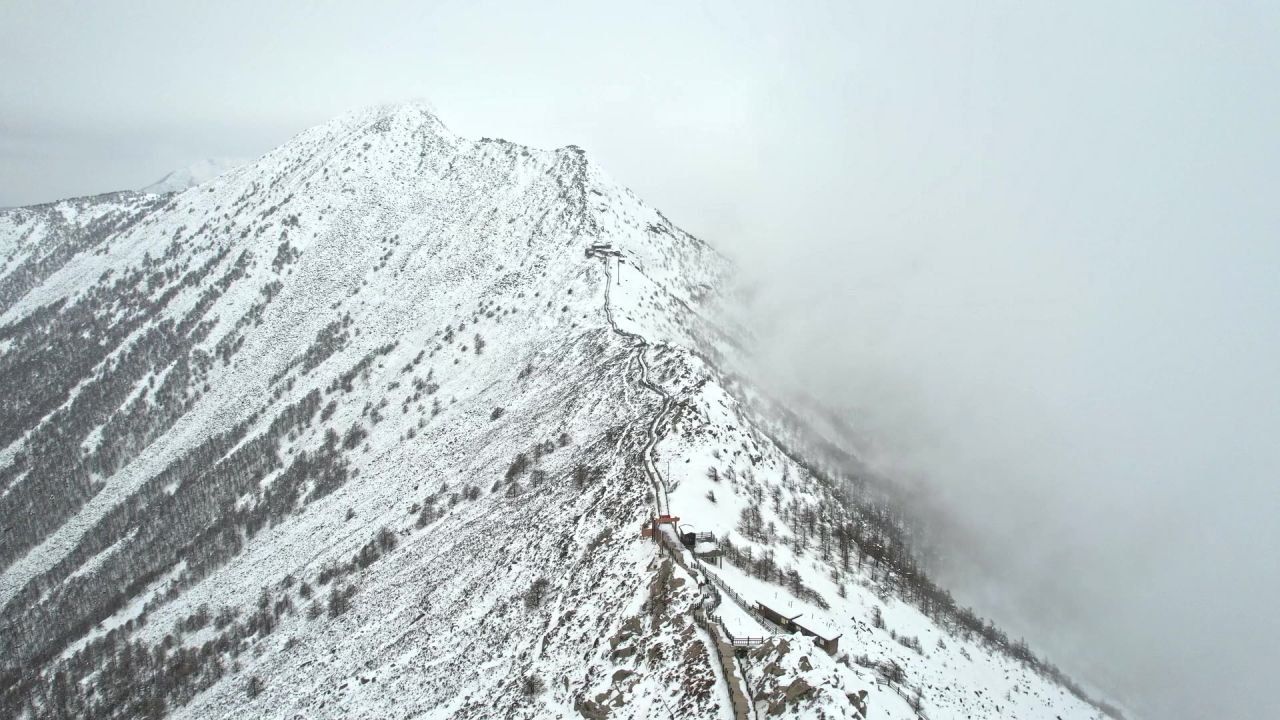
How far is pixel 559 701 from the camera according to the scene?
124 feet

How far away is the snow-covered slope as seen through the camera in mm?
42125

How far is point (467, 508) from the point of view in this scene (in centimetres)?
7569

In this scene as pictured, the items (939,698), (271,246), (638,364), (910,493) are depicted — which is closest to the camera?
(939,698)

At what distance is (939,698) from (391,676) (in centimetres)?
3997

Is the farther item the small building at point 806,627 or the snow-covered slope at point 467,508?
the snow-covered slope at point 467,508

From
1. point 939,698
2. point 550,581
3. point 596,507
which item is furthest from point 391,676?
point 939,698

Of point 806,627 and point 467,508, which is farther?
point 467,508

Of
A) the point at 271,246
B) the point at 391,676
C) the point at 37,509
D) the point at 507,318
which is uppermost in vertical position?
the point at 271,246

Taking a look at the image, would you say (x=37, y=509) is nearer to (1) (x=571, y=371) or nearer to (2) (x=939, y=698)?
(1) (x=571, y=371)

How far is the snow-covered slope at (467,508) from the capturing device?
42.1 metres

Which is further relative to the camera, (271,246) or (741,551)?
(271,246)

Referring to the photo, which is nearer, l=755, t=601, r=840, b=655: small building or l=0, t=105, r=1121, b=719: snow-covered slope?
l=755, t=601, r=840, b=655: small building

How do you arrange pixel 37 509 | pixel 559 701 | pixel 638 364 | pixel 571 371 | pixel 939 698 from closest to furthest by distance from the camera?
pixel 559 701 < pixel 939 698 < pixel 638 364 < pixel 571 371 < pixel 37 509

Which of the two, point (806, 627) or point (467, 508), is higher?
point (467, 508)
